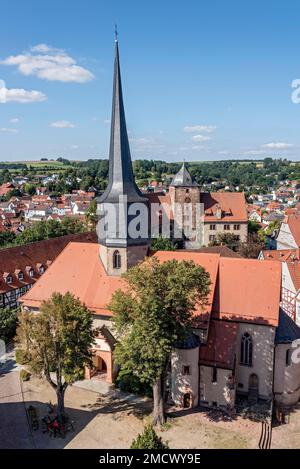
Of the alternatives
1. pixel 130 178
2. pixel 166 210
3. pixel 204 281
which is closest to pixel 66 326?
pixel 204 281

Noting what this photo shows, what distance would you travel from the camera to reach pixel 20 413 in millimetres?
31609

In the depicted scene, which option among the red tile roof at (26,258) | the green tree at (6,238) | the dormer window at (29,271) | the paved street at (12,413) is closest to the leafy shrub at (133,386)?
the paved street at (12,413)

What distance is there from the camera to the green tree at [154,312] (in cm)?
2723

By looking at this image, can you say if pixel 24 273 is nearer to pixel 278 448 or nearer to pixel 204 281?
pixel 204 281

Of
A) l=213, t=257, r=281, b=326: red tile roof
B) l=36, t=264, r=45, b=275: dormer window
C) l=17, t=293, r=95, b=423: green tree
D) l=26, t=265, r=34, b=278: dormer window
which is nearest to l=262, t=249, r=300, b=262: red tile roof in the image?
l=213, t=257, r=281, b=326: red tile roof

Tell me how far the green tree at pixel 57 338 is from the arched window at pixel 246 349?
42.5 feet

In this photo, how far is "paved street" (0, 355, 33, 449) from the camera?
28203 millimetres

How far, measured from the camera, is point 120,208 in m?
34.4

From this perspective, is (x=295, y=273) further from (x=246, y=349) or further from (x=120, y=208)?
(x=120, y=208)

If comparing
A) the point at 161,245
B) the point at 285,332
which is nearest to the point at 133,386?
the point at 285,332

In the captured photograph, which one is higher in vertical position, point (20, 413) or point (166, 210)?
point (166, 210)

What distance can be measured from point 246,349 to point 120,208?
15.6 m
